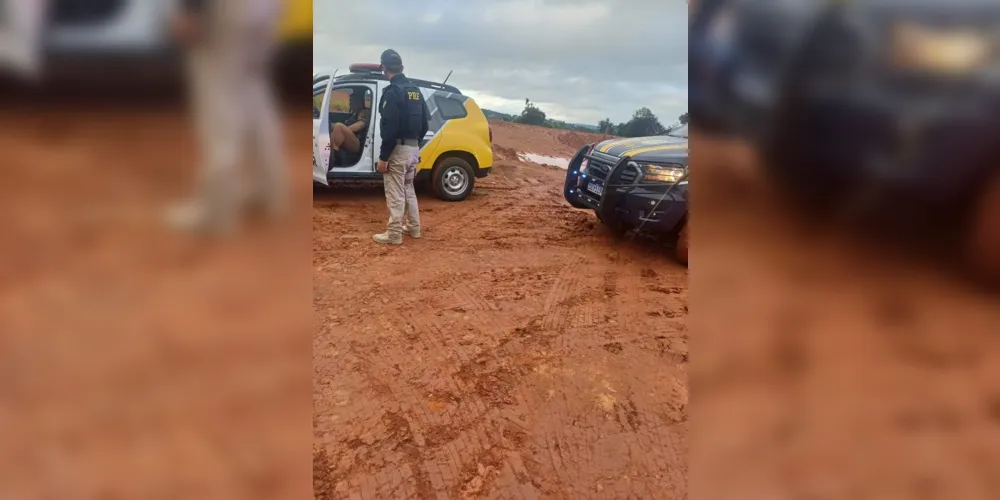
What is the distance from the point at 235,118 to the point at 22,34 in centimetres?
17

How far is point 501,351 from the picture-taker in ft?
→ 6.23

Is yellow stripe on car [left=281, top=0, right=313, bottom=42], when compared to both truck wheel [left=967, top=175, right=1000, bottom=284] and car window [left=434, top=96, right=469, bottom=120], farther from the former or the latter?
car window [left=434, top=96, right=469, bottom=120]

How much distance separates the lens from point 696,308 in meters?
0.72

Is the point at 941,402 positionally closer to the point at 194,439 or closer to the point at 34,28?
the point at 194,439

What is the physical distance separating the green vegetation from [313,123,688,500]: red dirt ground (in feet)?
0.29

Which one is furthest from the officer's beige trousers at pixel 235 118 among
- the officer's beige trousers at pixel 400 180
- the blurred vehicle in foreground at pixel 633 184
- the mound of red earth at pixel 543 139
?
the officer's beige trousers at pixel 400 180

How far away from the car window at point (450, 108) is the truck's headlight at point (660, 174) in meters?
0.78

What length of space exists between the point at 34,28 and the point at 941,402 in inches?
54.4

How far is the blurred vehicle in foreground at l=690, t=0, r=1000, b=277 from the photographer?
0.63m

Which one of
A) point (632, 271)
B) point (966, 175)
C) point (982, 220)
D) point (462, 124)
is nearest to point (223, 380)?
point (966, 175)

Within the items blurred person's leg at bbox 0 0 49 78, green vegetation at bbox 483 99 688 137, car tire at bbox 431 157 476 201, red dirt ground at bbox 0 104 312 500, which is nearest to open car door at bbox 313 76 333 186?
red dirt ground at bbox 0 104 312 500

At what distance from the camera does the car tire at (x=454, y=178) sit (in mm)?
2982

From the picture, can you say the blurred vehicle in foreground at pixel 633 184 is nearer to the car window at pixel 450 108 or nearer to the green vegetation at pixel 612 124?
the green vegetation at pixel 612 124

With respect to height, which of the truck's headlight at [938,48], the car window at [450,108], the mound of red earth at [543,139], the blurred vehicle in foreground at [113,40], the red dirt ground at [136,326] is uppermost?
the car window at [450,108]
